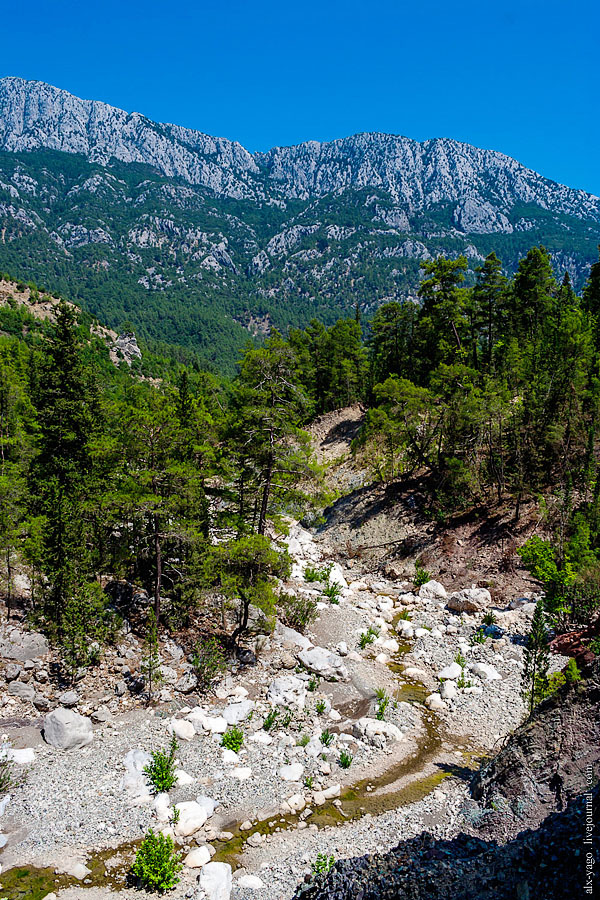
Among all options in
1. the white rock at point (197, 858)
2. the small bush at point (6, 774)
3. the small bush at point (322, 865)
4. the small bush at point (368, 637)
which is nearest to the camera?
the small bush at point (322, 865)

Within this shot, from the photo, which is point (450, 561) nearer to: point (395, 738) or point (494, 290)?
point (395, 738)

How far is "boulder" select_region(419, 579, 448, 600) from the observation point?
2189 cm

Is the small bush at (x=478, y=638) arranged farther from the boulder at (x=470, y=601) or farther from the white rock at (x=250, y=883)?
the white rock at (x=250, y=883)

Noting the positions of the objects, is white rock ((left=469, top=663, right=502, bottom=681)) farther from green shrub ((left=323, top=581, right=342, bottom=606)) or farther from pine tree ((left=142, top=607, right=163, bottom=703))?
pine tree ((left=142, top=607, right=163, bottom=703))

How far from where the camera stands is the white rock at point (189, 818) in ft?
33.1

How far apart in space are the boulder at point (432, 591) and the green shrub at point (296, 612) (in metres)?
5.43

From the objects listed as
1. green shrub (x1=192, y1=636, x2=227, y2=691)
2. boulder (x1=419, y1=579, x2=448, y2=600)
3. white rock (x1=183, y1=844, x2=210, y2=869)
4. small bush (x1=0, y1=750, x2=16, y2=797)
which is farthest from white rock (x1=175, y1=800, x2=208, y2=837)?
boulder (x1=419, y1=579, x2=448, y2=600)

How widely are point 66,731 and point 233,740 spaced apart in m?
4.24

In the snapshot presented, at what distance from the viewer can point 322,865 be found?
9.12 m

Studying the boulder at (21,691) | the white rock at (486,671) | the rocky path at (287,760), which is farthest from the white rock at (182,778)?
the white rock at (486,671)

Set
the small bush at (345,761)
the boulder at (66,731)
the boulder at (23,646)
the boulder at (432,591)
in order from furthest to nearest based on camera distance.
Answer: the boulder at (432,591) < the boulder at (23,646) < the small bush at (345,761) < the boulder at (66,731)

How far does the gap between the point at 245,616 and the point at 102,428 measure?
11.6 meters

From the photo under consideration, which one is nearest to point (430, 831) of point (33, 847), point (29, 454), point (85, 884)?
point (85, 884)

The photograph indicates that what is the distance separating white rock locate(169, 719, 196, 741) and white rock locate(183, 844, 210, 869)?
3.42m
